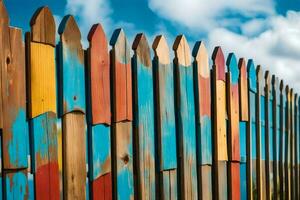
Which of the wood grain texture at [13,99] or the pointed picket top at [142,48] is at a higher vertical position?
the pointed picket top at [142,48]

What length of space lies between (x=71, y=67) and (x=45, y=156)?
49cm

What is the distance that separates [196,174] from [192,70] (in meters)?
0.78

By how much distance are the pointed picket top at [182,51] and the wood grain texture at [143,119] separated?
360mm

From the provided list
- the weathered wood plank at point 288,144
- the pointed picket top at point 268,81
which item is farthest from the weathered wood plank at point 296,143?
the pointed picket top at point 268,81

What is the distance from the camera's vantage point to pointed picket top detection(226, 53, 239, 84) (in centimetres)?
446

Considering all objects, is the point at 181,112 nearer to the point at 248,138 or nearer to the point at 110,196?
the point at 110,196

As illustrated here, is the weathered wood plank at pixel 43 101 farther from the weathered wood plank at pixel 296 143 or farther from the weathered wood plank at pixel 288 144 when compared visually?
the weathered wood plank at pixel 296 143

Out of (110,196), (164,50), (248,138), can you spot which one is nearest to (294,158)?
(248,138)

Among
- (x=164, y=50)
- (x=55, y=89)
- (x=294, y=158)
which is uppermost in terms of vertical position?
(x=164, y=50)

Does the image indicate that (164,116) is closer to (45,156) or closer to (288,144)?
(45,156)

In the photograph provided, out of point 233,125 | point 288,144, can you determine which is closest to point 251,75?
point 233,125

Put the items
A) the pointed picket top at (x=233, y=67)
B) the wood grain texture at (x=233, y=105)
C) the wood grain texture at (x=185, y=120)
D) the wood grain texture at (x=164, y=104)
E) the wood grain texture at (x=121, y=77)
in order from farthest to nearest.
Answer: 1. the pointed picket top at (x=233, y=67)
2. the wood grain texture at (x=233, y=105)
3. the wood grain texture at (x=185, y=120)
4. the wood grain texture at (x=164, y=104)
5. the wood grain texture at (x=121, y=77)

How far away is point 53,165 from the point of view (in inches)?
104

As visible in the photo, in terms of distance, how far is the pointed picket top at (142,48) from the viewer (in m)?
3.20
